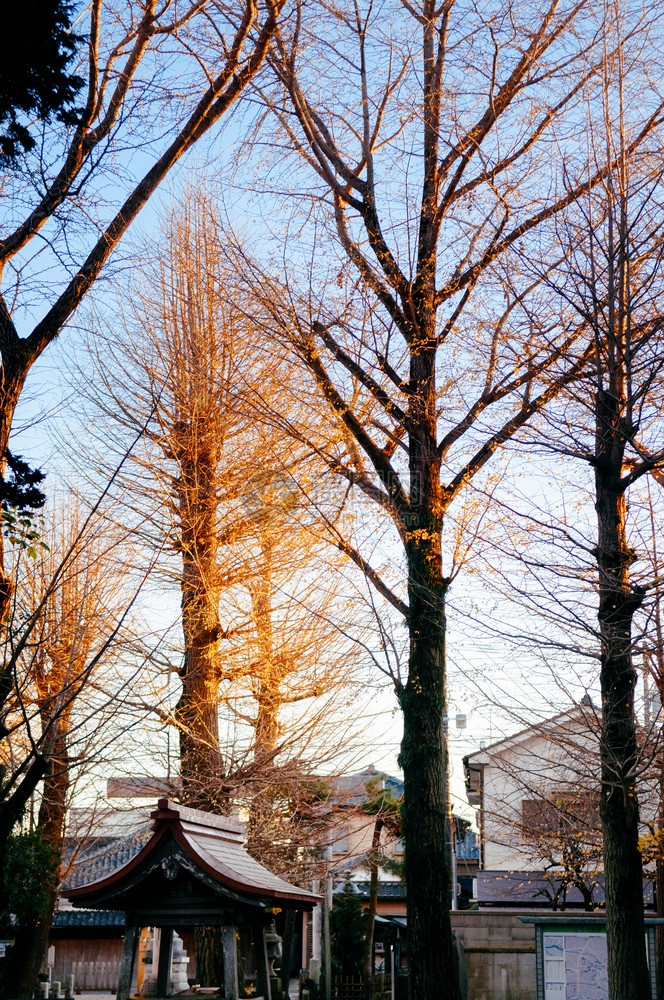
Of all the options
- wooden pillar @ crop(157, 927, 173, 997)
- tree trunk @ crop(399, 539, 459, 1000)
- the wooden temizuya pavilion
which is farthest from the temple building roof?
tree trunk @ crop(399, 539, 459, 1000)

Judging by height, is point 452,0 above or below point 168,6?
above

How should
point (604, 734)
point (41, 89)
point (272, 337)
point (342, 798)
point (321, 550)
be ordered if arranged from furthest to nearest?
point (342, 798) → point (321, 550) → point (272, 337) → point (604, 734) → point (41, 89)

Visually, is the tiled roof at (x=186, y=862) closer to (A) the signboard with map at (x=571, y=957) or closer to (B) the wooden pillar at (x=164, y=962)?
(B) the wooden pillar at (x=164, y=962)

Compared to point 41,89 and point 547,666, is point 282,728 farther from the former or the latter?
point 41,89

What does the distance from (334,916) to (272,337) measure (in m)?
18.1

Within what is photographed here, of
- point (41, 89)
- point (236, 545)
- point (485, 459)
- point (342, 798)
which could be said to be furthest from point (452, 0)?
point (342, 798)

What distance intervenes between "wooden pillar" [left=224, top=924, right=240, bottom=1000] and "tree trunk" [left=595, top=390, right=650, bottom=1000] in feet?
11.5

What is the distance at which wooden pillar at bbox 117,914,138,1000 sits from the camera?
343 inches

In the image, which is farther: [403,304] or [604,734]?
[403,304]

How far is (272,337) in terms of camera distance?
11.4 meters

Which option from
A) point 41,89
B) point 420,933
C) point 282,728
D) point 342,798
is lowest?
point 420,933

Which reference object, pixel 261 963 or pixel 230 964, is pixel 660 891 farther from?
pixel 230 964

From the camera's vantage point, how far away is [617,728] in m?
8.49

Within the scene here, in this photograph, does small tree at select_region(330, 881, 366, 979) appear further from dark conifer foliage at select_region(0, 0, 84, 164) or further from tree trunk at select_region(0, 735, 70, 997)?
dark conifer foliage at select_region(0, 0, 84, 164)
